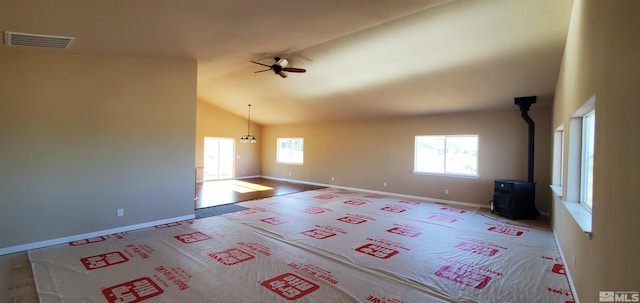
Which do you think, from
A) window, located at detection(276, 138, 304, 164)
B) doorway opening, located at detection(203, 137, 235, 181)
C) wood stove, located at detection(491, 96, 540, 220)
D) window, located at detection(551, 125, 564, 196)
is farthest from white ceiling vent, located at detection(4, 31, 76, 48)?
window, located at detection(276, 138, 304, 164)

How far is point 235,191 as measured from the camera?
8.82 m

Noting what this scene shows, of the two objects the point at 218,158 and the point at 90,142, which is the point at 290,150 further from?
the point at 90,142

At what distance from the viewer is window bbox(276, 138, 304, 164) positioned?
11.3 m

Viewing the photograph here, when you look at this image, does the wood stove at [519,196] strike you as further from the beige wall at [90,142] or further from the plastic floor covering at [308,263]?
the beige wall at [90,142]

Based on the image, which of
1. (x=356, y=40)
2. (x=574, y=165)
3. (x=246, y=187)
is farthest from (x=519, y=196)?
(x=246, y=187)

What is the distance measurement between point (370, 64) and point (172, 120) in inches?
149

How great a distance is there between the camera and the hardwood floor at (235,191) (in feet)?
24.0

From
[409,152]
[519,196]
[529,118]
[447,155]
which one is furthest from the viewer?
[409,152]

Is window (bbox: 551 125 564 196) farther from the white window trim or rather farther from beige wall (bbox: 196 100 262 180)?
beige wall (bbox: 196 100 262 180)

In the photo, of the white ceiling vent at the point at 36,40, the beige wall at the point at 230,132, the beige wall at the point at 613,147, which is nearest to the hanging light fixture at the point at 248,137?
the beige wall at the point at 230,132

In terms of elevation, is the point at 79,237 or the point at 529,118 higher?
the point at 529,118

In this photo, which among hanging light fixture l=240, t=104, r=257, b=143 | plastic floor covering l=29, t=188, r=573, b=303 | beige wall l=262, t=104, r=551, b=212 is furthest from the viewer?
hanging light fixture l=240, t=104, r=257, b=143

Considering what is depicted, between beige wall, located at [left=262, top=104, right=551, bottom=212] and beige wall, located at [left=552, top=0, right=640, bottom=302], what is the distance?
4.42m

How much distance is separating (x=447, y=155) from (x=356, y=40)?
4405 millimetres
